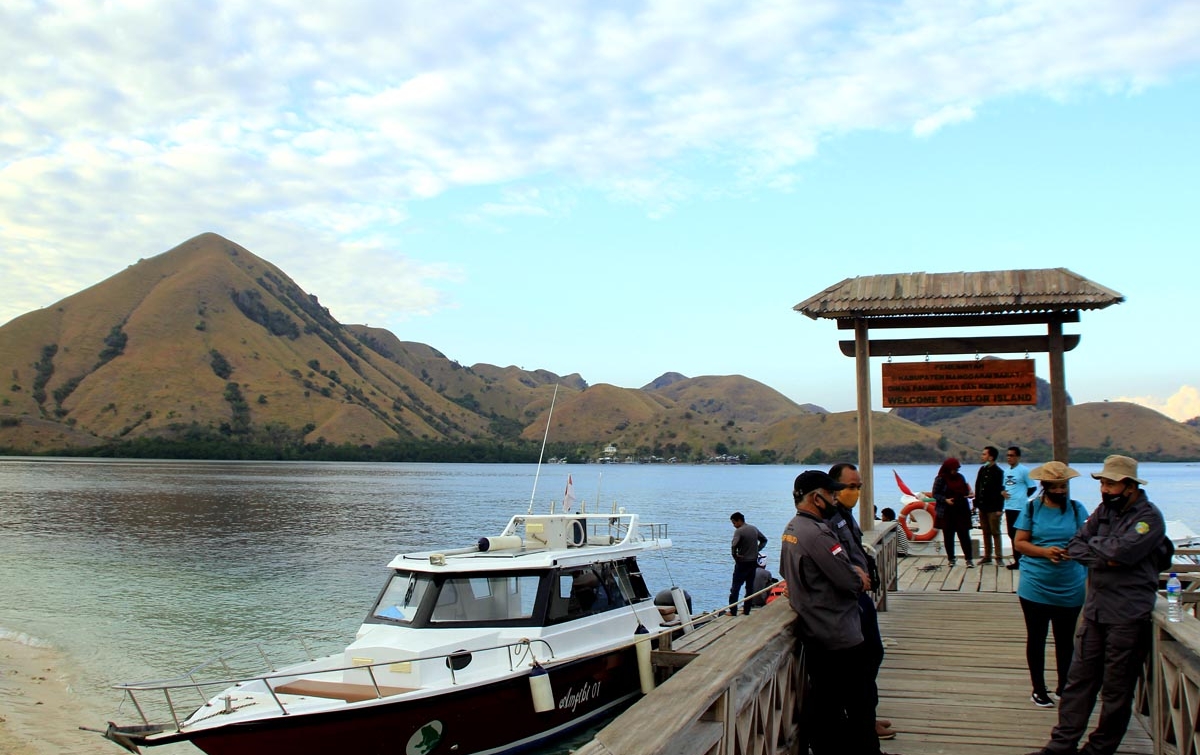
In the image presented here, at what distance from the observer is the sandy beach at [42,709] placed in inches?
593

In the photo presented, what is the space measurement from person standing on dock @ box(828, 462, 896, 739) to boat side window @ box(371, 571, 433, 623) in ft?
23.1

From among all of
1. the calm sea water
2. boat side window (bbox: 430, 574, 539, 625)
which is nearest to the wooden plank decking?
boat side window (bbox: 430, 574, 539, 625)

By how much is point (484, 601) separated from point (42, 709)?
11.0 meters

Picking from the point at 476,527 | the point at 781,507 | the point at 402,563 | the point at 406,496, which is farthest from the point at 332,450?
the point at 402,563

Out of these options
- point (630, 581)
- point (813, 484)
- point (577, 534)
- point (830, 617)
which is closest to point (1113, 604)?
point (830, 617)

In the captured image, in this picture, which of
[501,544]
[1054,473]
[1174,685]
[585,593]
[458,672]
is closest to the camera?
[1174,685]

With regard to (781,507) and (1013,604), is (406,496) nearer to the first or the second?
(781,507)

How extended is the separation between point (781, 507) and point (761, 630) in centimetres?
9039

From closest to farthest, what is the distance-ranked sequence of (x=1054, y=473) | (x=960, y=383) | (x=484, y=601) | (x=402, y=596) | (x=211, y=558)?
(x=1054, y=473)
(x=484, y=601)
(x=402, y=596)
(x=960, y=383)
(x=211, y=558)

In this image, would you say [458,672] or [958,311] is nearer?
[458,672]

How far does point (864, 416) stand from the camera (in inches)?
487

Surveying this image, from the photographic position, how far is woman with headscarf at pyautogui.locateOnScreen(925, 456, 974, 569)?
15.5 metres

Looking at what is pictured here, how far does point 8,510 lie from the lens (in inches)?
2373

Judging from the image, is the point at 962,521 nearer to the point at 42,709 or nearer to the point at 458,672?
the point at 458,672
